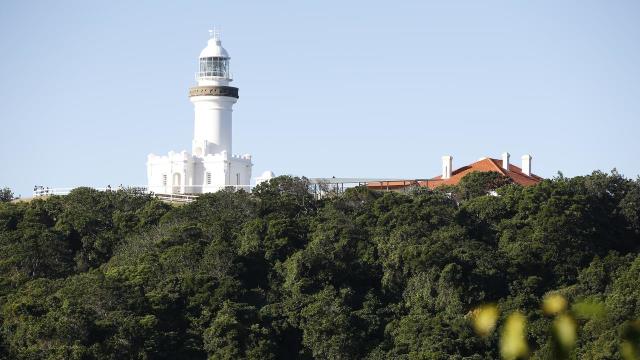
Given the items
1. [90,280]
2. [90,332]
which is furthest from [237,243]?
[90,332]

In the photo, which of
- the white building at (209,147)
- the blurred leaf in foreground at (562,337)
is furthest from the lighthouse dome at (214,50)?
the blurred leaf in foreground at (562,337)

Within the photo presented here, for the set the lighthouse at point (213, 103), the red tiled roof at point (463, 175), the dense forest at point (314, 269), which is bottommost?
the dense forest at point (314, 269)

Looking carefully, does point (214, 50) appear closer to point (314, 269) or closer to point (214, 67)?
point (214, 67)

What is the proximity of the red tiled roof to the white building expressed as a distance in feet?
22.7

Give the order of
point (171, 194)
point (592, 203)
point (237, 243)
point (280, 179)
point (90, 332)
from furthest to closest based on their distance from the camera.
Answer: point (171, 194) → point (280, 179) → point (592, 203) → point (237, 243) → point (90, 332)

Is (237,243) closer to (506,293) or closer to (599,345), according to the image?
(506,293)

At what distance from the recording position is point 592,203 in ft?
156

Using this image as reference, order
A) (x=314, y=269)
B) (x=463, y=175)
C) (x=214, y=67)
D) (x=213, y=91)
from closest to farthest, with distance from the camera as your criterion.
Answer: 1. (x=314, y=269)
2. (x=463, y=175)
3. (x=213, y=91)
4. (x=214, y=67)

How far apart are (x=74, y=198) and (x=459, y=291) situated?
19850 mm

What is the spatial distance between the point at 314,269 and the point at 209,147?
18.2m

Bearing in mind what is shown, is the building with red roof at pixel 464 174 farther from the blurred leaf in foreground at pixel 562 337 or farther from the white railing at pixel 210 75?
the blurred leaf in foreground at pixel 562 337

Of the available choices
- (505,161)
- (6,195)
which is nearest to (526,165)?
(505,161)

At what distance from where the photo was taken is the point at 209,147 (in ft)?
191

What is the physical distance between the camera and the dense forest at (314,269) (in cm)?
3609
